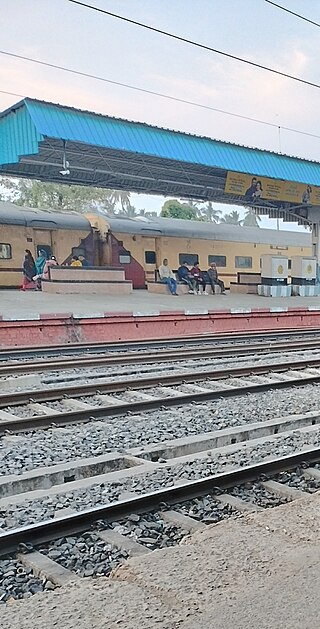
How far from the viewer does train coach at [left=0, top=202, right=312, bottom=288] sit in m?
23.3

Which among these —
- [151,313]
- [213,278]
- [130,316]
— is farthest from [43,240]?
[213,278]

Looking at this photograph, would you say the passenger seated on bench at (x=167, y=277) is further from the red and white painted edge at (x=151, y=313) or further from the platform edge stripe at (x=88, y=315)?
the platform edge stripe at (x=88, y=315)

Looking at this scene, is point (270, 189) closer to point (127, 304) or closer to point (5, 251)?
point (127, 304)

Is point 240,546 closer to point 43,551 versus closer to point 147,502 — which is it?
point 147,502

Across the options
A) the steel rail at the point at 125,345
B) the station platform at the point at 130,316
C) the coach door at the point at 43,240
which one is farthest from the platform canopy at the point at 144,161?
the steel rail at the point at 125,345

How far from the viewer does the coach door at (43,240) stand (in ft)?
78.0

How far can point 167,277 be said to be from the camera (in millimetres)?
26516

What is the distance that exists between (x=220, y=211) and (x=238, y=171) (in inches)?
3632

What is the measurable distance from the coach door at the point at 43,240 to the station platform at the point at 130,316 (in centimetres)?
226

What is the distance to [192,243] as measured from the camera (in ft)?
94.3

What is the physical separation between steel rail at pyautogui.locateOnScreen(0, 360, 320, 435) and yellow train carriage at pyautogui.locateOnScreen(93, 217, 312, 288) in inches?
637

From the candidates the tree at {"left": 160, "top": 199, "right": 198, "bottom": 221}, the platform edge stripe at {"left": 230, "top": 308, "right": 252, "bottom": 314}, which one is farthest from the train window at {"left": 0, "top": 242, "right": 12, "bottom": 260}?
the tree at {"left": 160, "top": 199, "right": 198, "bottom": 221}

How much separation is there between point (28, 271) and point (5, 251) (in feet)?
4.25

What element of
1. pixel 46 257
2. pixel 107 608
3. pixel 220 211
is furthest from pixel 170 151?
pixel 220 211
